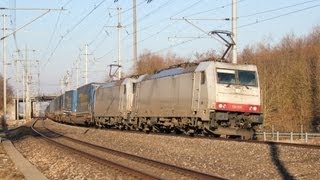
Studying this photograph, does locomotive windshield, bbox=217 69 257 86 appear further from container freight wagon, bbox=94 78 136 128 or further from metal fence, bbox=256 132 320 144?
container freight wagon, bbox=94 78 136 128

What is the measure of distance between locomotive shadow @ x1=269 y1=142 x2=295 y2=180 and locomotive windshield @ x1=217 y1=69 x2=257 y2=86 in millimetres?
6008

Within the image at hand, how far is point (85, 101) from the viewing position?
163ft

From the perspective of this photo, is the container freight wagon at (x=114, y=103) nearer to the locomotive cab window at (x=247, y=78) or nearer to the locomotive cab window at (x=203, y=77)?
the locomotive cab window at (x=203, y=77)

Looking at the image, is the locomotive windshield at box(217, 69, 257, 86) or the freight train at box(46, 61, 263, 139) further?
the locomotive windshield at box(217, 69, 257, 86)

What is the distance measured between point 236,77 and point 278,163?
9839 mm

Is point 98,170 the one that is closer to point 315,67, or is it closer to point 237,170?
point 237,170

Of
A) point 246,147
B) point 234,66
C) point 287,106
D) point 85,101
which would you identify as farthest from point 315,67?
point 246,147

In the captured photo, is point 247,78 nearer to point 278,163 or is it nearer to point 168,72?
point 168,72

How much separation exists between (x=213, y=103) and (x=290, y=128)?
94.3 ft

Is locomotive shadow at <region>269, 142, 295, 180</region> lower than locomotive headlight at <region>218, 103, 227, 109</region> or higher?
lower

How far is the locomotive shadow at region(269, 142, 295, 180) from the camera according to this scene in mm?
12608

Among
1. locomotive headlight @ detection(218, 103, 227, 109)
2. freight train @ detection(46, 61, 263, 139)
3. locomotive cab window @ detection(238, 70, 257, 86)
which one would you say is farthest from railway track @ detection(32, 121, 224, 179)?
locomotive cab window @ detection(238, 70, 257, 86)

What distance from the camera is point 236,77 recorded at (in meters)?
24.1

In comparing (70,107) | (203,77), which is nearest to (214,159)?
(203,77)
